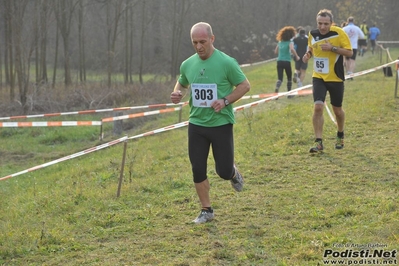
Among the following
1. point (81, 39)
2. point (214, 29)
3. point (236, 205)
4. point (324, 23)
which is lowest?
point (236, 205)

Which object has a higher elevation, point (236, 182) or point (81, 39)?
point (81, 39)

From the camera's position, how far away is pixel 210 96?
6008mm

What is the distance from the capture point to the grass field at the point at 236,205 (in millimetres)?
5512

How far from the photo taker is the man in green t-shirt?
5.96 metres

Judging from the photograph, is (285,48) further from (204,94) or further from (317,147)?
(204,94)

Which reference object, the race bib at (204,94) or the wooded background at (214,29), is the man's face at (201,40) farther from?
the wooded background at (214,29)

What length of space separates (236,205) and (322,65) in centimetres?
287

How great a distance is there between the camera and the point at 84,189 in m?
9.12

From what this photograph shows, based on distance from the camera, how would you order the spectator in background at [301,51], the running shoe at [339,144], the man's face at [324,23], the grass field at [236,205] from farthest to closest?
the spectator in background at [301,51] < the running shoe at [339,144] < the man's face at [324,23] < the grass field at [236,205]

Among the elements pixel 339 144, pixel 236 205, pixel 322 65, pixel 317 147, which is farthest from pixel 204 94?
pixel 339 144

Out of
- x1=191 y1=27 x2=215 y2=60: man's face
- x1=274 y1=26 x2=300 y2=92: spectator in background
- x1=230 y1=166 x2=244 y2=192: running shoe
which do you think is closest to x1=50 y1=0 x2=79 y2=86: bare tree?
x1=274 y1=26 x2=300 y2=92: spectator in background

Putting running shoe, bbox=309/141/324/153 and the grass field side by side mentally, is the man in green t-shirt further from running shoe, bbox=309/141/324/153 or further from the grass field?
running shoe, bbox=309/141/324/153

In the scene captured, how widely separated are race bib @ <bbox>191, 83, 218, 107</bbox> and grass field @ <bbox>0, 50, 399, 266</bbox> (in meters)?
1.26

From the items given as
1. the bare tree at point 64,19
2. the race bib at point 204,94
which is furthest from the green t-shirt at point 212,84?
the bare tree at point 64,19
